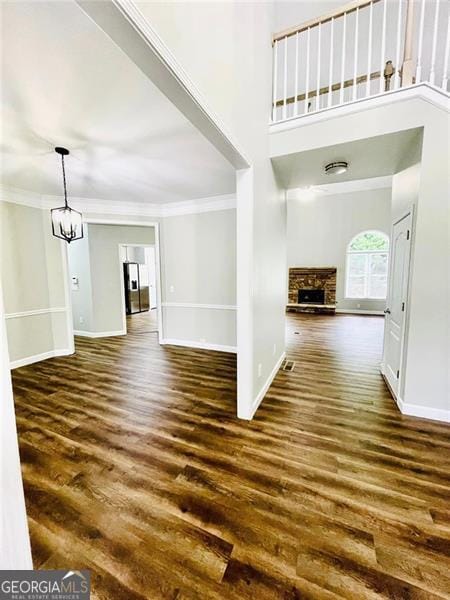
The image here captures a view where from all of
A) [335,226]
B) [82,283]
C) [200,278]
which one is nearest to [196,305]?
[200,278]

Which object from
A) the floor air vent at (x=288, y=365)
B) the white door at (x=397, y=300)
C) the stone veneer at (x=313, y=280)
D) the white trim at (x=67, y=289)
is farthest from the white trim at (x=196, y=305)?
the stone veneer at (x=313, y=280)

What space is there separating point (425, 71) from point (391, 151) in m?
3.49

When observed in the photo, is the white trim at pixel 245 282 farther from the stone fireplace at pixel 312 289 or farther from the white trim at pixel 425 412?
the stone fireplace at pixel 312 289

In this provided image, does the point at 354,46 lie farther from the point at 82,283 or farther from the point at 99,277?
the point at 82,283

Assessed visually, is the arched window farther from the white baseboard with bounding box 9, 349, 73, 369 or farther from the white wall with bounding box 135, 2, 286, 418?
the white baseboard with bounding box 9, 349, 73, 369

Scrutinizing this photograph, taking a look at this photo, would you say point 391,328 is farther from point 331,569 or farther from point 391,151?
point 331,569

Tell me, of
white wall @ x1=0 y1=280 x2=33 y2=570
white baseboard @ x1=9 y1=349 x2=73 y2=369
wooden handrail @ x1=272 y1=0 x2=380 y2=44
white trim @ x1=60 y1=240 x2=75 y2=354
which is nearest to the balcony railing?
wooden handrail @ x1=272 y1=0 x2=380 y2=44

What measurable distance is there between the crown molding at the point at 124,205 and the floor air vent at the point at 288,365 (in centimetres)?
265

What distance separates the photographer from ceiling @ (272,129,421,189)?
256 centimetres

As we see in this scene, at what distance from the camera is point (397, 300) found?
302cm

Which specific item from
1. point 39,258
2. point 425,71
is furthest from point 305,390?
point 425,71

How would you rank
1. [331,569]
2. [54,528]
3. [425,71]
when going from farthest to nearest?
[425,71] → [54,528] → [331,569]

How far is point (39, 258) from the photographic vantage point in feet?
13.9

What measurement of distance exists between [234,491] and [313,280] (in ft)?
27.3
